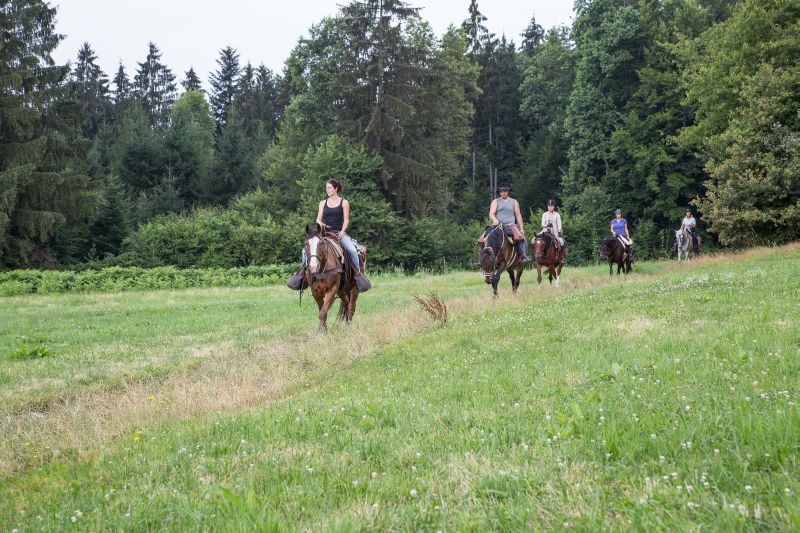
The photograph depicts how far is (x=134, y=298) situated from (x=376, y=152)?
23046 millimetres

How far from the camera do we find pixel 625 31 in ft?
158

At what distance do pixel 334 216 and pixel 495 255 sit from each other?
19.2 feet

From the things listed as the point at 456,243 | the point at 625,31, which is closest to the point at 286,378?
the point at 456,243

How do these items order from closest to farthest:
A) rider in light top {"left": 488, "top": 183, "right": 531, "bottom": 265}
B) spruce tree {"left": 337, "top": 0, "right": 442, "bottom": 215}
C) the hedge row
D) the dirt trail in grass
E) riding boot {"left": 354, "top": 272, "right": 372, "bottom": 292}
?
the dirt trail in grass → riding boot {"left": 354, "top": 272, "right": 372, "bottom": 292} → rider in light top {"left": 488, "top": 183, "right": 531, "bottom": 265} → the hedge row → spruce tree {"left": 337, "top": 0, "right": 442, "bottom": 215}

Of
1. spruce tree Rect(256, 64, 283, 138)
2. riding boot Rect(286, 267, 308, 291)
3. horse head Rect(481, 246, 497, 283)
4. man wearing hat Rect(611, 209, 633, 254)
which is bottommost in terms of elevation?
riding boot Rect(286, 267, 308, 291)

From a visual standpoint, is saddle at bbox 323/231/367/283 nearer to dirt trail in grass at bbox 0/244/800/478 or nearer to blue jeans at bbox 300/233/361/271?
blue jeans at bbox 300/233/361/271

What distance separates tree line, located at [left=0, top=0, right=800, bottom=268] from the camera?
3284cm

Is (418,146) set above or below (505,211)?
above

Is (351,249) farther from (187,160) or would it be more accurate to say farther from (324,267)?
(187,160)

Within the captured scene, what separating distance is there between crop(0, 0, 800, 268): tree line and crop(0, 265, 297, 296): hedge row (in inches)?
279

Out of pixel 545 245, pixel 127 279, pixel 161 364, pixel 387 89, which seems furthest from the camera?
pixel 387 89

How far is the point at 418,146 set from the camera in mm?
45594

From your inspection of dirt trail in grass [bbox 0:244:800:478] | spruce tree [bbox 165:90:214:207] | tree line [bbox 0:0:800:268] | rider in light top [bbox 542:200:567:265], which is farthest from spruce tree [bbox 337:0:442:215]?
dirt trail in grass [bbox 0:244:800:478]

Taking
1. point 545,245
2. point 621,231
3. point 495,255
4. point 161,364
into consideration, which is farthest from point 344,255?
point 621,231
